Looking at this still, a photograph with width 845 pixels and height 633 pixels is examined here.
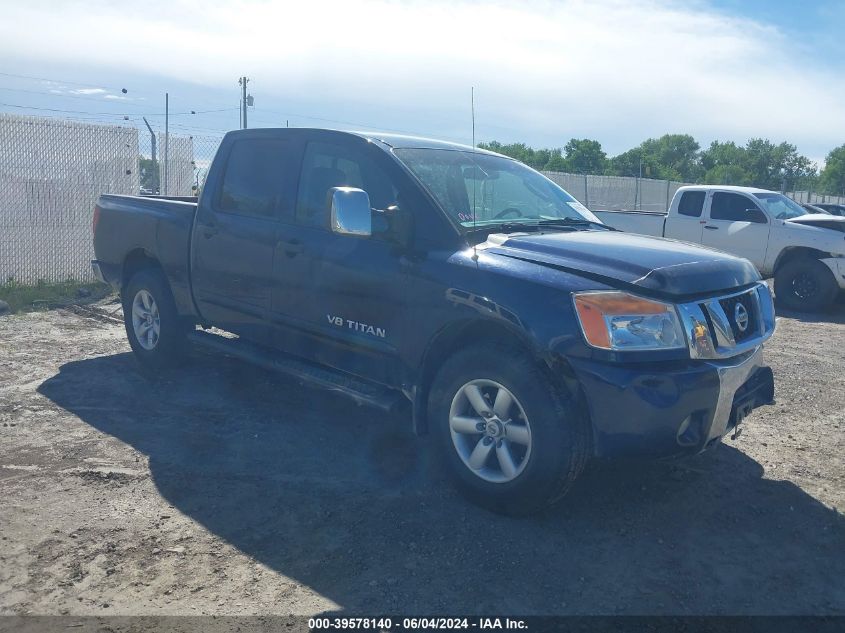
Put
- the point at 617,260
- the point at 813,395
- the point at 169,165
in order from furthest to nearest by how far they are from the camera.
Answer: the point at 169,165 < the point at 813,395 < the point at 617,260

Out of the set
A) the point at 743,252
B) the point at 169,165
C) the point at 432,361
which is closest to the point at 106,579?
the point at 432,361

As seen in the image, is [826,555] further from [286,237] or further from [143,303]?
[143,303]

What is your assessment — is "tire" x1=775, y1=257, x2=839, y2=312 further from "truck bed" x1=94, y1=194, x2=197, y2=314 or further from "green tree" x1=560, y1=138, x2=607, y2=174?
"green tree" x1=560, y1=138, x2=607, y2=174


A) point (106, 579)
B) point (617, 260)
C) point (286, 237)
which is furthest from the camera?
point (286, 237)

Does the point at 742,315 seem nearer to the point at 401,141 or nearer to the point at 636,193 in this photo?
the point at 401,141

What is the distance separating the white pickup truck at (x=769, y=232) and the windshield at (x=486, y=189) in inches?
248

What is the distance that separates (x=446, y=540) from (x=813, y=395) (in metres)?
3.95

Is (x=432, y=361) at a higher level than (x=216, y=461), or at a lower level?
higher

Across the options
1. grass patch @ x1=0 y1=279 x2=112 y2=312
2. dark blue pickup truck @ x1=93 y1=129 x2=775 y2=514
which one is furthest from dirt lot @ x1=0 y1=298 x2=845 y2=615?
grass patch @ x1=0 y1=279 x2=112 y2=312

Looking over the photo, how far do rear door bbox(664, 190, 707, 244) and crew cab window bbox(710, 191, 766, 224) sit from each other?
8.1 inches

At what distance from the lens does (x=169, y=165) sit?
14188 mm

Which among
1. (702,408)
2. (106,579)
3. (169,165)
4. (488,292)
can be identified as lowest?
(106,579)

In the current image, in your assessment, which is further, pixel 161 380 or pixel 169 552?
pixel 161 380

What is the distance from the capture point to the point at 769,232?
38.2ft
